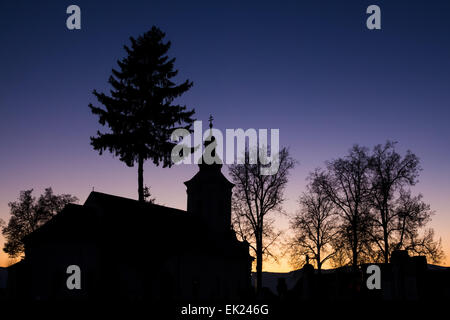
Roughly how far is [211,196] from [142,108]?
12.5 metres

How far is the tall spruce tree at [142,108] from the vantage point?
33.4m

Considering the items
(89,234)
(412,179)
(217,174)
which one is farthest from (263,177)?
(89,234)

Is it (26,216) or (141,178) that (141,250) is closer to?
(141,178)

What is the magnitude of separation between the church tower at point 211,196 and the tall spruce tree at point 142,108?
841 centimetres

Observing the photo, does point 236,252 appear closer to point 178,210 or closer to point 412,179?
point 178,210

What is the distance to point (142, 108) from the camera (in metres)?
34.4

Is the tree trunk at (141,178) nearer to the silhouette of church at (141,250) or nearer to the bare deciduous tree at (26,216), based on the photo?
the silhouette of church at (141,250)

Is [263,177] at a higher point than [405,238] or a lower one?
higher

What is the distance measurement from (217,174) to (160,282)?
41.8 ft

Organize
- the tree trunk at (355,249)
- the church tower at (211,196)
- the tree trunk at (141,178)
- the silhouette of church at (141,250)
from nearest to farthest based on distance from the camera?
1. the silhouette of church at (141,250)
2. the tree trunk at (141,178)
3. the tree trunk at (355,249)
4. the church tower at (211,196)

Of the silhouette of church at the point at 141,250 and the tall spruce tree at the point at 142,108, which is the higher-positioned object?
the tall spruce tree at the point at 142,108

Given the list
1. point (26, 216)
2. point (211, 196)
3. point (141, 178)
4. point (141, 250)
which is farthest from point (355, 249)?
point (26, 216)

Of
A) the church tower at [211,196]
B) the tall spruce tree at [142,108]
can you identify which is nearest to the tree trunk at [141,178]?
the tall spruce tree at [142,108]
